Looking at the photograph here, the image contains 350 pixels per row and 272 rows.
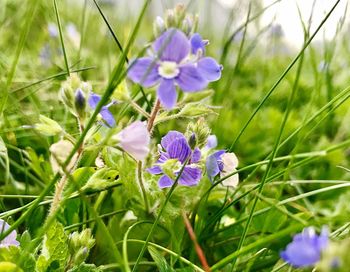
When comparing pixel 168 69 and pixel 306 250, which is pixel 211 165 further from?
pixel 306 250

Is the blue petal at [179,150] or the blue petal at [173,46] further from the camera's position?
the blue petal at [179,150]

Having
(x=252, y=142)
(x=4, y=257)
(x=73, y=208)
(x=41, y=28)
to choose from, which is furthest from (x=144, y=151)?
(x=41, y=28)

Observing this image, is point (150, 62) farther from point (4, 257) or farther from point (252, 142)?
point (252, 142)

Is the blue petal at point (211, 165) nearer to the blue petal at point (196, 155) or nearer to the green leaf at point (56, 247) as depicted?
the blue petal at point (196, 155)

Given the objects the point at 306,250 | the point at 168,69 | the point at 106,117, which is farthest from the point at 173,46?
the point at 306,250

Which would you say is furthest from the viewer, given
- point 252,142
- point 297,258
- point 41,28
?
point 41,28

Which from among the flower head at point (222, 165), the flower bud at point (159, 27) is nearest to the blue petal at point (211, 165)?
the flower head at point (222, 165)
